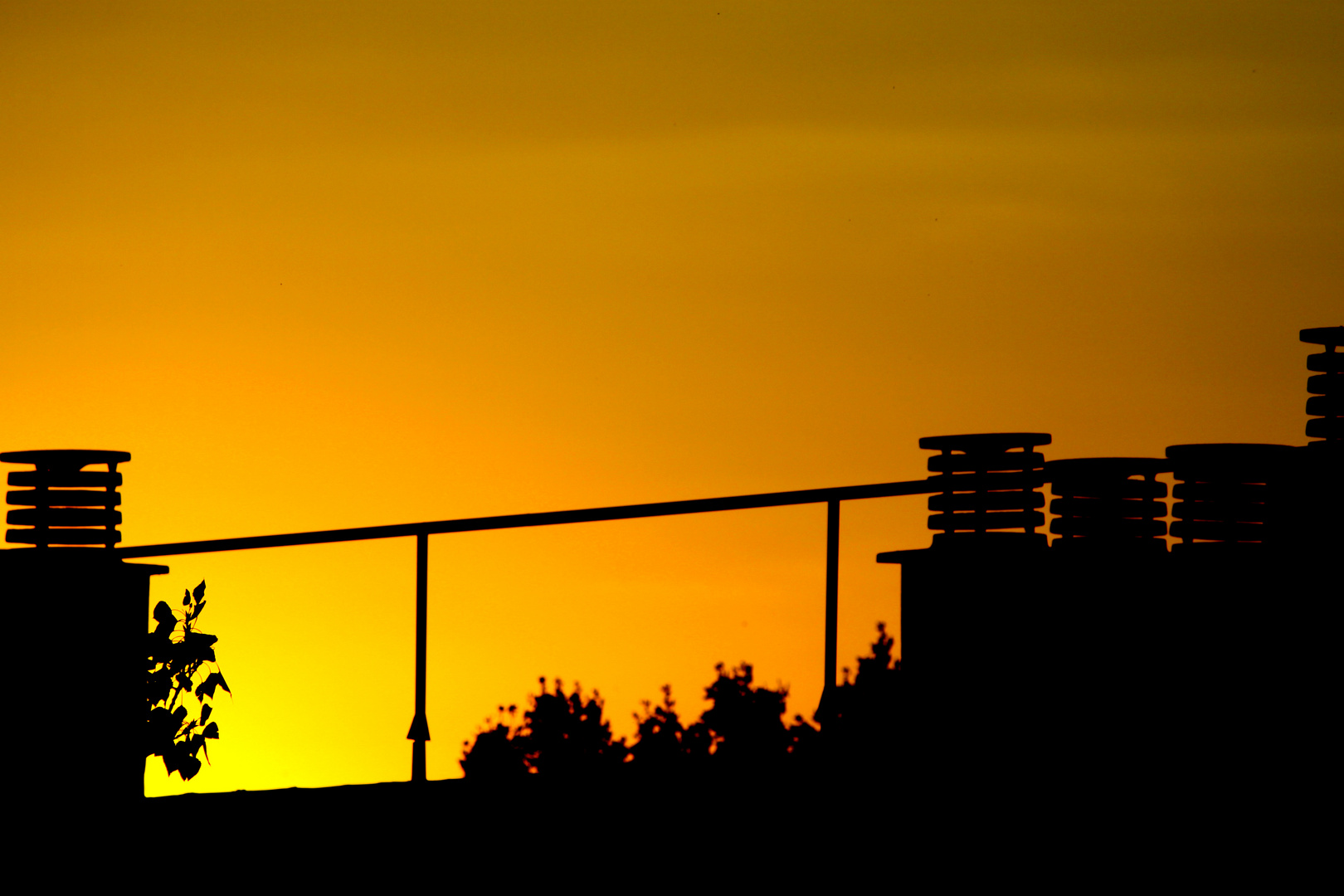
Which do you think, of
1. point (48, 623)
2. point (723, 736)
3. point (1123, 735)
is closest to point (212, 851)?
point (48, 623)

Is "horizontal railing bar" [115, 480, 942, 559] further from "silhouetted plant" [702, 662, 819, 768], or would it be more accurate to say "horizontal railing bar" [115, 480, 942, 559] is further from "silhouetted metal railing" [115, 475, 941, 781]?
"silhouetted plant" [702, 662, 819, 768]

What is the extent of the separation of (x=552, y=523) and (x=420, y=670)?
596 millimetres

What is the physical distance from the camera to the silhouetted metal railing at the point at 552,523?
188 inches

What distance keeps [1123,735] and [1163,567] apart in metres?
0.78

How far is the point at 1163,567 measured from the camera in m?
5.25

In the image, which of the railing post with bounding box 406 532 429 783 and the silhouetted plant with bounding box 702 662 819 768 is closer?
the railing post with bounding box 406 532 429 783

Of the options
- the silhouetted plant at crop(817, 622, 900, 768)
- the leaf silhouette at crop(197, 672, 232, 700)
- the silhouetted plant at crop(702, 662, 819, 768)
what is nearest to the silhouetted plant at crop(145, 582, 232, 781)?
the leaf silhouette at crop(197, 672, 232, 700)

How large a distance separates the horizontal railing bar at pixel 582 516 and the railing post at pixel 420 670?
0.14 meters

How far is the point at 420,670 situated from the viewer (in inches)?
188

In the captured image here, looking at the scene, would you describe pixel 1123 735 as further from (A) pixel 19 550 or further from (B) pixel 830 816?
(A) pixel 19 550

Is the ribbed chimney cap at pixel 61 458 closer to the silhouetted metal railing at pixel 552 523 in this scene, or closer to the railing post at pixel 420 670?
the silhouetted metal railing at pixel 552 523

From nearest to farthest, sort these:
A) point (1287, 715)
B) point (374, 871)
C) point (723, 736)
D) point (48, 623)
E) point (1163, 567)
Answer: point (374, 871), point (1287, 715), point (1163, 567), point (48, 623), point (723, 736)

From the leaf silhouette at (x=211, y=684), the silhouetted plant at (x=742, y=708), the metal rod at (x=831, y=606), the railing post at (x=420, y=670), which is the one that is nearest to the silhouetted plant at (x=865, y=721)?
the metal rod at (x=831, y=606)

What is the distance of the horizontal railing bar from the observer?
4.82 metres
